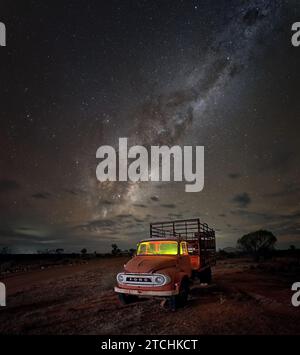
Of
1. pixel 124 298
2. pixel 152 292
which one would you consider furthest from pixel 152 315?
pixel 124 298

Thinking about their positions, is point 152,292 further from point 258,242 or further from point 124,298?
point 258,242

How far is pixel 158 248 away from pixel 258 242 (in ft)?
144

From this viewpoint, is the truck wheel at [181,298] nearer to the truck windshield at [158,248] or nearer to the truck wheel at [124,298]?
the truck windshield at [158,248]

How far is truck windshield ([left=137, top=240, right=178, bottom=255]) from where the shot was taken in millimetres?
9586

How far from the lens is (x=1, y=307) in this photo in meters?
9.50

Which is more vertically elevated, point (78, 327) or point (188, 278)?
point (188, 278)

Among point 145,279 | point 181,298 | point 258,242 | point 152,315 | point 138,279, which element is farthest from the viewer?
point 258,242

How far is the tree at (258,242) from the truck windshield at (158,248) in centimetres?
4136

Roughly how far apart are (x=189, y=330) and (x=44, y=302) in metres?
5.87

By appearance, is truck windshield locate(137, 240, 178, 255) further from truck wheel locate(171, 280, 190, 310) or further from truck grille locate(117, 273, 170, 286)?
truck grille locate(117, 273, 170, 286)

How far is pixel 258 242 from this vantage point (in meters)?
48.6

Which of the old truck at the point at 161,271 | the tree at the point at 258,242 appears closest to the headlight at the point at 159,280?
the old truck at the point at 161,271
